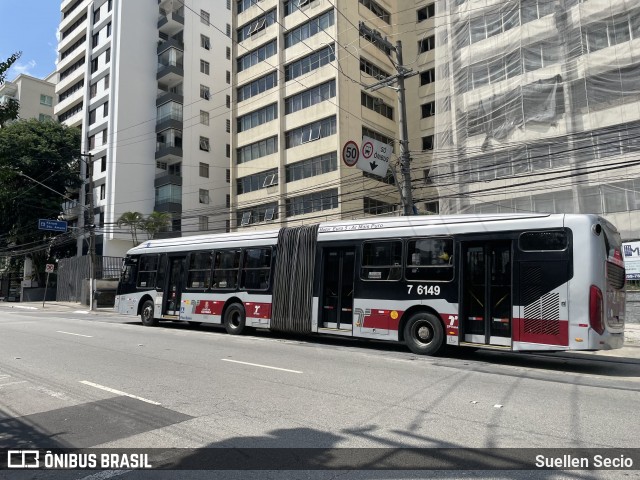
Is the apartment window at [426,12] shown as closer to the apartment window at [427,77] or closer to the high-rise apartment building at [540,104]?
the apartment window at [427,77]

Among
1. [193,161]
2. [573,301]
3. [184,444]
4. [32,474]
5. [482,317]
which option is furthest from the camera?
[193,161]

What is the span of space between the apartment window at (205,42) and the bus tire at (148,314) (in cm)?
3860

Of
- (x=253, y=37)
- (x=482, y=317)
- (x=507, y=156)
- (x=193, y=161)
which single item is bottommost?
(x=482, y=317)

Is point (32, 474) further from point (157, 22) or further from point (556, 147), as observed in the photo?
point (157, 22)

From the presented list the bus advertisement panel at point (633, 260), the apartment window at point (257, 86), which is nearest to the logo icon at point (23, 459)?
the bus advertisement panel at point (633, 260)

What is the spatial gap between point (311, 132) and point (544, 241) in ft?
92.5

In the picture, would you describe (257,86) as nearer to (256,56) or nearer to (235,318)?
(256,56)

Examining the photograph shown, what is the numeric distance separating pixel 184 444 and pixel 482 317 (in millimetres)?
7375

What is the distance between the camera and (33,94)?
65.0 metres

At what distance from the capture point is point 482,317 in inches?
408

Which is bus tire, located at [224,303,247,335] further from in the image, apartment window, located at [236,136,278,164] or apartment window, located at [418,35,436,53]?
apartment window, located at [418,35,436,53]

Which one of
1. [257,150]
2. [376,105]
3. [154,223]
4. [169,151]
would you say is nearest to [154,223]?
[154,223]

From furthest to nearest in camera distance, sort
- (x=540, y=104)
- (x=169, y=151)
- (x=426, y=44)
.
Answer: (x=169, y=151) → (x=426, y=44) → (x=540, y=104)

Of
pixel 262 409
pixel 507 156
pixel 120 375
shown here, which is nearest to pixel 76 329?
pixel 120 375
